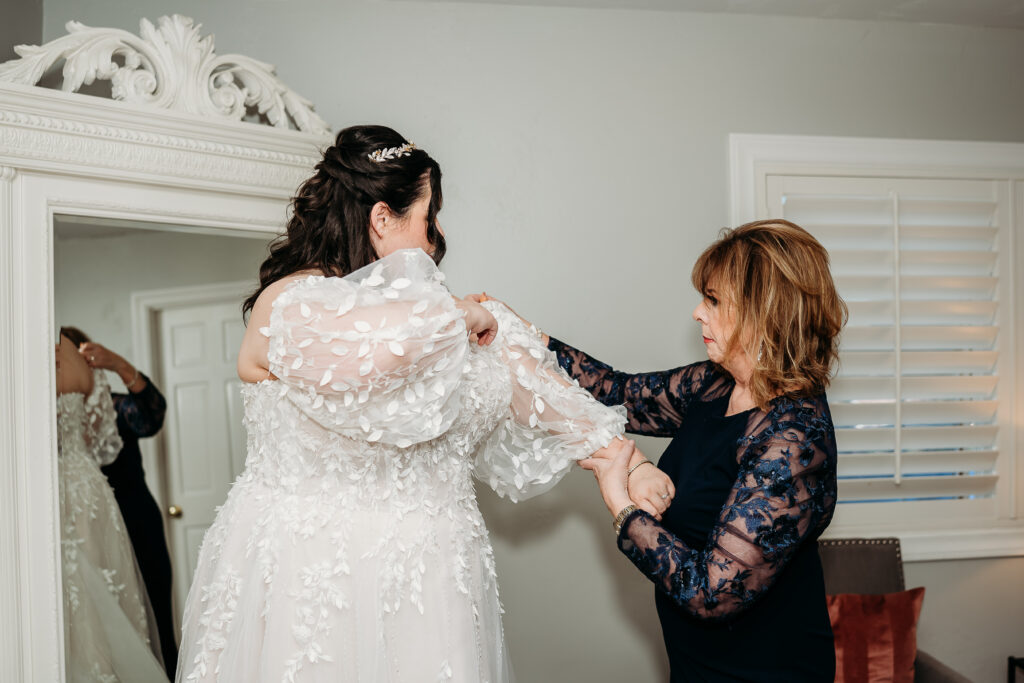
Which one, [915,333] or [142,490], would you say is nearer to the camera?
[142,490]

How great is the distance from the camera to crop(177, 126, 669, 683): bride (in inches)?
48.9

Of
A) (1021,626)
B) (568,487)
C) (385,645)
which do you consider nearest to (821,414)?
(385,645)

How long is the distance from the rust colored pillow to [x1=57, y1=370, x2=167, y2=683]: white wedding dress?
1.90 metres

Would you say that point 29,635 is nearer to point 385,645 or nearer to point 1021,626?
point 385,645

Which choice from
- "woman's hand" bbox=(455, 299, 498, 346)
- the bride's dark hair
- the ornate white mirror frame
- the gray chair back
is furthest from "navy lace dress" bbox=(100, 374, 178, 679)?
the gray chair back

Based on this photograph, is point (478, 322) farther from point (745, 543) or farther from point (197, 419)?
point (197, 419)

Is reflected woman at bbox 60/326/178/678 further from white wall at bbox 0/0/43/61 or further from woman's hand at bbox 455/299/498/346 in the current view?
woman's hand at bbox 455/299/498/346

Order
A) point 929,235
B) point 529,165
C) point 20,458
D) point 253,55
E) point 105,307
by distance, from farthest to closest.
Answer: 1. point 929,235
2. point 529,165
3. point 253,55
4. point 105,307
5. point 20,458

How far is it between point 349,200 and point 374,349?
0.42m

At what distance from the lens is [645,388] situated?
1911mm

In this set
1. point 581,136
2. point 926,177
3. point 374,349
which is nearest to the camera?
point 374,349

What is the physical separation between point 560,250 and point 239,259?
0.96 meters

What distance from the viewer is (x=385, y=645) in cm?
138

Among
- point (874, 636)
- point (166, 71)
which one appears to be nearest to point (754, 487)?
point (874, 636)
